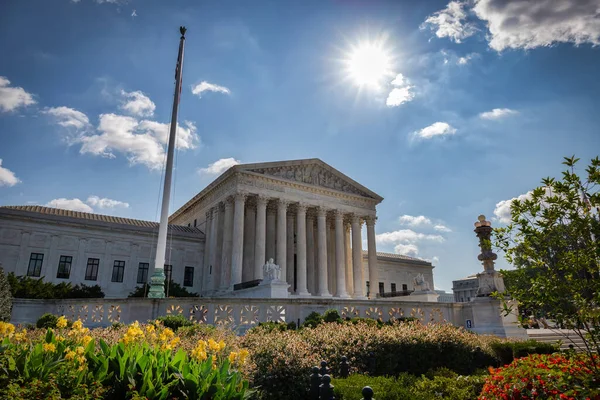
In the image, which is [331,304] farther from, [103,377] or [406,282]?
[406,282]

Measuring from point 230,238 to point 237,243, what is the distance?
6.59ft

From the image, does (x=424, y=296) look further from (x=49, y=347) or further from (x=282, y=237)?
(x=49, y=347)

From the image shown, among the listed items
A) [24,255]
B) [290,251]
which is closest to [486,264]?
[290,251]

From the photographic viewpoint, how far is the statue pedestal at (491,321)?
2029 cm

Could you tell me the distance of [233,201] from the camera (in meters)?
40.7

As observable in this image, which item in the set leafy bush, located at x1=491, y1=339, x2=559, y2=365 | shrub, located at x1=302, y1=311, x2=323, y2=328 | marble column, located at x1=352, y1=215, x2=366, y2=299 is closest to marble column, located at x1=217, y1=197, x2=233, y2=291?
marble column, located at x1=352, y1=215, x2=366, y2=299

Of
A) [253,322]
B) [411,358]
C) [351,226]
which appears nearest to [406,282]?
[351,226]

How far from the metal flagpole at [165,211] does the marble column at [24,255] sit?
76.4 feet

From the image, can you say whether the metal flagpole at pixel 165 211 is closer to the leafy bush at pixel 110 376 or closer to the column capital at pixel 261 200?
the leafy bush at pixel 110 376

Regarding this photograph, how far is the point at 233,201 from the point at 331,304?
73.8ft

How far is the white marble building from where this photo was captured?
37906 millimetres

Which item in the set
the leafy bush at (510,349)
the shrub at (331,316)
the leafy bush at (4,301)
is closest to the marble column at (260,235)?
the shrub at (331,316)

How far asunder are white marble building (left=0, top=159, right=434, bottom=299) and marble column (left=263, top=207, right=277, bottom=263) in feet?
0.39

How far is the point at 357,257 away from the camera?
155ft
